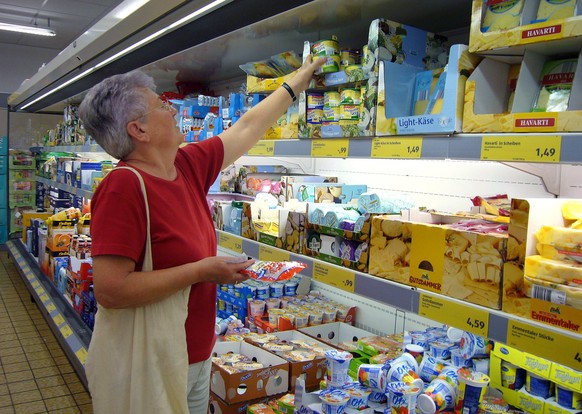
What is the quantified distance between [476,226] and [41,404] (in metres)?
3.31

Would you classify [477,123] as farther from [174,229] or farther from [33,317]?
[33,317]

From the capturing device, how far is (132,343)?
5.02 feet

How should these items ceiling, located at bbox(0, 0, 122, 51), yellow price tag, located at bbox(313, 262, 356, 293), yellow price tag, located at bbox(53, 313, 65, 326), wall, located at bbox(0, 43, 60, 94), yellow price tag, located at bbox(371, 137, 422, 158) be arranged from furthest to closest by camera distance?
wall, located at bbox(0, 43, 60, 94), ceiling, located at bbox(0, 0, 122, 51), yellow price tag, located at bbox(53, 313, 65, 326), yellow price tag, located at bbox(313, 262, 356, 293), yellow price tag, located at bbox(371, 137, 422, 158)

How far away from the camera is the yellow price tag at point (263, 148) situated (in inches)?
81.2

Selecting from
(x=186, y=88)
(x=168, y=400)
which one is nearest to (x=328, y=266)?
(x=168, y=400)

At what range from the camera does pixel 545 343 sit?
1044 mm

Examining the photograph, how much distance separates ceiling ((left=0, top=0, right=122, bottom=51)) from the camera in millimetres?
7070

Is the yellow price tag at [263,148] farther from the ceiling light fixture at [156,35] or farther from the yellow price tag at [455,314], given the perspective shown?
the yellow price tag at [455,314]

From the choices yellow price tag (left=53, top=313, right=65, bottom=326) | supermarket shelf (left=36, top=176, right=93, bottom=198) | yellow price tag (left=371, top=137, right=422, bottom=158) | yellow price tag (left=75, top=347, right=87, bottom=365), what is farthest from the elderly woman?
supermarket shelf (left=36, top=176, right=93, bottom=198)

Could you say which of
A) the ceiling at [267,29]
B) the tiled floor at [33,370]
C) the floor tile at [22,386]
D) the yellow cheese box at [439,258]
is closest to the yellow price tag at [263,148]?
the ceiling at [267,29]

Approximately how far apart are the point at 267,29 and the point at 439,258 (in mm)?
1321

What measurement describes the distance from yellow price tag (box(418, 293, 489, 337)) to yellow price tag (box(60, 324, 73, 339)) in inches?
130

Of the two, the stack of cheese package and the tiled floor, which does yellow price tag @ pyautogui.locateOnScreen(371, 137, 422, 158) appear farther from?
the tiled floor

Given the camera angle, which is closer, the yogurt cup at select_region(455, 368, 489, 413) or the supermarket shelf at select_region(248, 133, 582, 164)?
the supermarket shelf at select_region(248, 133, 582, 164)
